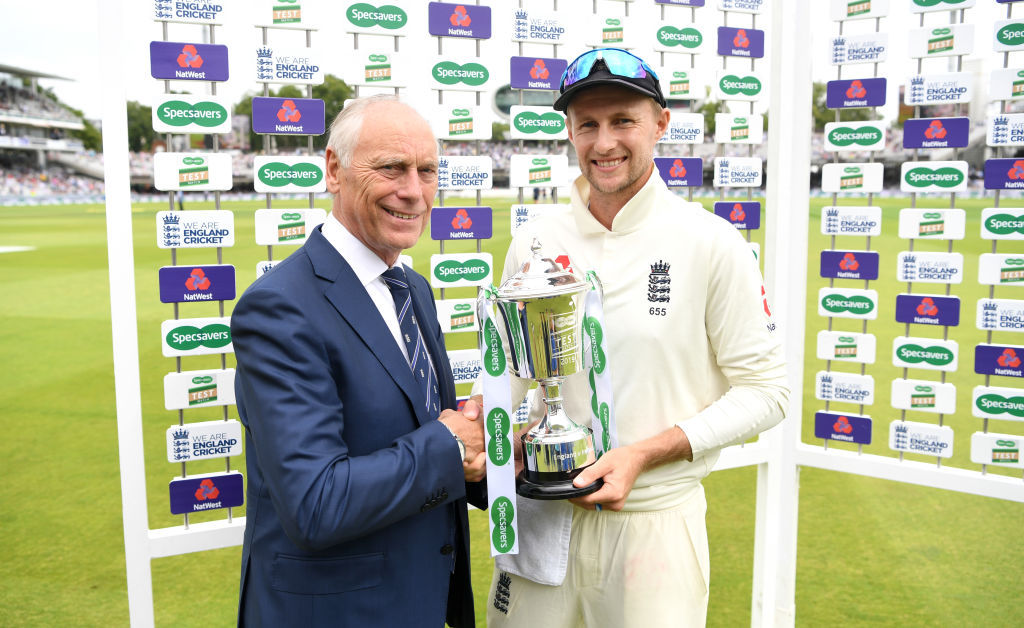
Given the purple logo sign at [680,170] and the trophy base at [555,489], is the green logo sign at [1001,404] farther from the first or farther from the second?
the trophy base at [555,489]

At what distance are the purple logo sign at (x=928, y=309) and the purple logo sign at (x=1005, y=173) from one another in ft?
1.71

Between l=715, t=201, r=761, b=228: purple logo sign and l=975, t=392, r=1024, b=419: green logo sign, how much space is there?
49.9 inches

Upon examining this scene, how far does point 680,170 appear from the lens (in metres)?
3.35

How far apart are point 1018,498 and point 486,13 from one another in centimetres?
302

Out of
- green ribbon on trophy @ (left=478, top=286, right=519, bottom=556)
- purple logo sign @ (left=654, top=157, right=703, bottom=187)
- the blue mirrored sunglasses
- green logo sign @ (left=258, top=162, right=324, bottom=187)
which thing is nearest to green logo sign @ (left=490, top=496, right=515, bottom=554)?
green ribbon on trophy @ (left=478, top=286, right=519, bottom=556)

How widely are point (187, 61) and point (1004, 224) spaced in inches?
131

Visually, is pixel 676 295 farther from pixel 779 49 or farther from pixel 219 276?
pixel 779 49

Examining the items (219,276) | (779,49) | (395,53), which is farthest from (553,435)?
(779,49)

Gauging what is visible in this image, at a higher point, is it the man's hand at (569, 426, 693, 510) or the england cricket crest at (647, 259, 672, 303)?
the england cricket crest at (647, 259, 672, 303)

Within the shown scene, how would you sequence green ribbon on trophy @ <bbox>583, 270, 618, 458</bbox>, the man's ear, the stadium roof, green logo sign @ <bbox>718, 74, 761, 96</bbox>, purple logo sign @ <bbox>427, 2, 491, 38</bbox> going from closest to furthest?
the man's ear, green ribbon on trophy @ <bbox>583, 270, 618, 458</bbox>, purple logo sign @ <bbox>427, 2, 491, 38</bbox>, green logo sign @ <bbox>718, 74, 761, 96</bbox>, the stadium roof

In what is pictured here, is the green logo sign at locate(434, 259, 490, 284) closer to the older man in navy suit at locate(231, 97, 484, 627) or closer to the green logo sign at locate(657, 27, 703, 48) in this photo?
the older man in navy suit at locate(231, 97, 484, 627)

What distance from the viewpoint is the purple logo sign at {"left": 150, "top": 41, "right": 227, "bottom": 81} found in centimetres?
242

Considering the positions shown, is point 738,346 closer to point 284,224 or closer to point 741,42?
point 284,224

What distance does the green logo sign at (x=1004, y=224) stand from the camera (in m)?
3.08
